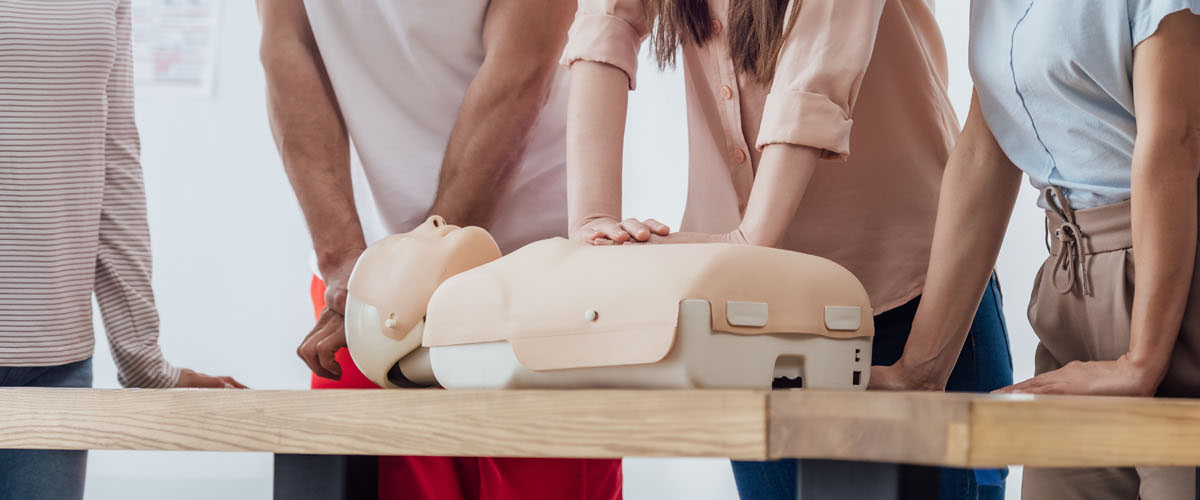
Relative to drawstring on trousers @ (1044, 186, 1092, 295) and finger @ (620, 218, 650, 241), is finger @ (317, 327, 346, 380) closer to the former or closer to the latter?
finger @ (620, 218, 650, 241)

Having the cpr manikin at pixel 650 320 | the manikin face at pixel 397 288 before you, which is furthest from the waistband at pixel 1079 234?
the manikin face at pixel 397 288

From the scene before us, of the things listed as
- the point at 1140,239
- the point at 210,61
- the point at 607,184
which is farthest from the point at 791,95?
the point at 210,61

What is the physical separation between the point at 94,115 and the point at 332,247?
475 millimetres

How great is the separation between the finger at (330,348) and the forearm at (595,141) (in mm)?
316

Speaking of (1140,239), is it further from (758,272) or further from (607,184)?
(607,184)

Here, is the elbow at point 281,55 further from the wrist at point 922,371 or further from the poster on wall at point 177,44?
the poster on wall at point 177,44

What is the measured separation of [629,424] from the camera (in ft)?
1.97

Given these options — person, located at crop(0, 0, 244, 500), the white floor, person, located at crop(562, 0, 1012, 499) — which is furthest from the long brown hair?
the white floor

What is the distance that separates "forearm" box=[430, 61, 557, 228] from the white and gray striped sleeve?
1.58 feet

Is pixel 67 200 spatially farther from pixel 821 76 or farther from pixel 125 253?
pixel 821 76

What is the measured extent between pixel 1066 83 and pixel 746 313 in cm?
42

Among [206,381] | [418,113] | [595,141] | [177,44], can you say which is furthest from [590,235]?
[177,44]

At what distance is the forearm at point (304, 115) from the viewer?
4.45 ft

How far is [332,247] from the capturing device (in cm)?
128
